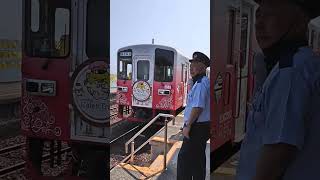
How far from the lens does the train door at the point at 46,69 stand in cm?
223

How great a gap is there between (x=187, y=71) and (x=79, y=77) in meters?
0.54

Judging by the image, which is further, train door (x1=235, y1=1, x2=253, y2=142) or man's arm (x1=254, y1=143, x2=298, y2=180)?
train door (x1=235, y1=1, x2=253, y2=142)

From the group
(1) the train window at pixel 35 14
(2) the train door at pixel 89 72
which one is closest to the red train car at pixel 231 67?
(2) the train door at pixel 89 72

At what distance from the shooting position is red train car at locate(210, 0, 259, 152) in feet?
7.04

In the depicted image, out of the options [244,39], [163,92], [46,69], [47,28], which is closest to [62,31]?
[47,28]

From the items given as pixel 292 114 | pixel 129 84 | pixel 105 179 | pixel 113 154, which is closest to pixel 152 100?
pixel 129 84

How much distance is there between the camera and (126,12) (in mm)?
Answer: 1862

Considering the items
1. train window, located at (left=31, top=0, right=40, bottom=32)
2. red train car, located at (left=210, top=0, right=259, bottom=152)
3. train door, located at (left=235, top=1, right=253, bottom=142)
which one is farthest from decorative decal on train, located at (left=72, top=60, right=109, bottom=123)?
train door, located at (left=235, top=1, right=253, bottom=142)

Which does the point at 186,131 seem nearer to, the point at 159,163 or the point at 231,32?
the point at 159,163

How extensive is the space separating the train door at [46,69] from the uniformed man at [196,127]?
2.01ft

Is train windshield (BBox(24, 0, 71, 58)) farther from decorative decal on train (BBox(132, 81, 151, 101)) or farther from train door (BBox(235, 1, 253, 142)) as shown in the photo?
train door (BBox(235, 1, 253, 142))

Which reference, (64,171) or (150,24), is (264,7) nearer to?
(150,24)

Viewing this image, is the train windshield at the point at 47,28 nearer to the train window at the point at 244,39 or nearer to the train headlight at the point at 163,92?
the train headlight at the point at 163,92

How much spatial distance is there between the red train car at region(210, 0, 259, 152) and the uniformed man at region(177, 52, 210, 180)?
0.15 feet
